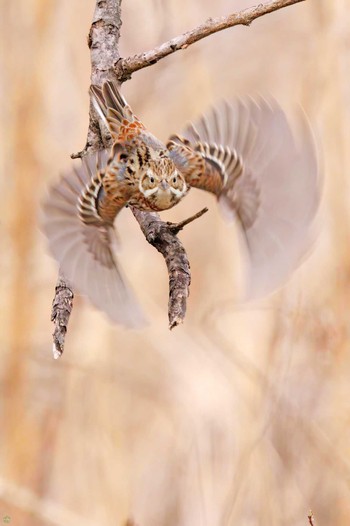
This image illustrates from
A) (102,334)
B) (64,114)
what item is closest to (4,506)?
(102,334)

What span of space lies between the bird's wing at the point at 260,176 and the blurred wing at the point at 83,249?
0.20 meters

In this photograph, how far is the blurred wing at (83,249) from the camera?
1582mm

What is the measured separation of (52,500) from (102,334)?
54 centimetres

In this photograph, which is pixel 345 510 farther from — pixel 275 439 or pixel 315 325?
pixel 315 325

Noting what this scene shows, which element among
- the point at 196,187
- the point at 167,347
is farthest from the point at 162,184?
the point at 167,347

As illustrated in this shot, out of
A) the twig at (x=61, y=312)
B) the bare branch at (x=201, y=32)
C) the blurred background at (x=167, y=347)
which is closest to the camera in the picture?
the twig at (x=61, y=312)

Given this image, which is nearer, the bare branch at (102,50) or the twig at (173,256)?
the twig at (173,256)

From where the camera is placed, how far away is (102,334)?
2814 millimetres

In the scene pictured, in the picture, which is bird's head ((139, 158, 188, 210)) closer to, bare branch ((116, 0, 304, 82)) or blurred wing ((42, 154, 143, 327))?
blurred wing ((42, 154, 143, 327))

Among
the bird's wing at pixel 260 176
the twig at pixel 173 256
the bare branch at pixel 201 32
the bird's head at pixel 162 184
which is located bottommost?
the twig at pixel 173 256

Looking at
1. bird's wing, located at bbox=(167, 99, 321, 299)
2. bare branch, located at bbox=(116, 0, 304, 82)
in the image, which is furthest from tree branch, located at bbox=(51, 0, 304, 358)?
bird's wing, located at bbox=(167, 99, 321, 299)

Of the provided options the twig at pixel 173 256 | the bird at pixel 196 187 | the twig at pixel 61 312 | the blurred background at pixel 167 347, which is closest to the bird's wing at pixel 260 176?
the bird at pixel 196 187

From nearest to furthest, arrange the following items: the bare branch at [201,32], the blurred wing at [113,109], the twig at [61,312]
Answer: the twig at [61,312], the bare branch at [201,32], the blurred wing at [113,109]

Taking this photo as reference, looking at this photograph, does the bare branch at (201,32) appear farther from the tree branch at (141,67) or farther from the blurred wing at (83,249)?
the blurred wing at (83,249)
